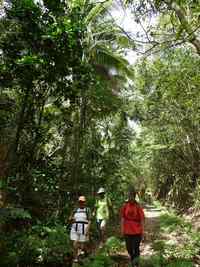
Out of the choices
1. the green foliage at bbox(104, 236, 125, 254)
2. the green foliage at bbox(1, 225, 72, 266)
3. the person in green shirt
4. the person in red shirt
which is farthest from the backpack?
the person in green shirt

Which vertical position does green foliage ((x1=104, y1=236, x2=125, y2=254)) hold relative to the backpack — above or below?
below

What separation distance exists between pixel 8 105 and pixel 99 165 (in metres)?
8.26

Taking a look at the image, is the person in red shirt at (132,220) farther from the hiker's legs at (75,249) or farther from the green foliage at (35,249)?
the green foliage at (35,249)

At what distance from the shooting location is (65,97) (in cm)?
1270

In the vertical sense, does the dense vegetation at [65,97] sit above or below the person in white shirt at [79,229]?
above

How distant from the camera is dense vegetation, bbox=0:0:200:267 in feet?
32.8

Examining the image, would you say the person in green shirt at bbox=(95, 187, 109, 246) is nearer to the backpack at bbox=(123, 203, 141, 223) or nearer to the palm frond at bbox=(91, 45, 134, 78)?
the backpack at bbox=(123, 203, 141, 223)

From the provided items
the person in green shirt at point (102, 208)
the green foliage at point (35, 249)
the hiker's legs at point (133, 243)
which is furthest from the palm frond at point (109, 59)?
the hiker's legs at point (133, 243)

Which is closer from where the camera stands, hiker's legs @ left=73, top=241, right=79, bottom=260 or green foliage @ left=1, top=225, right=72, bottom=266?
green foliage @ left=1, top=225, right=72, bottom=266

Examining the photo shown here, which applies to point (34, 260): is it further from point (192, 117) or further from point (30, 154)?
point (192, 117)

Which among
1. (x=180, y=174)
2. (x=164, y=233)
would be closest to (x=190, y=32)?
(x=164, y=233)

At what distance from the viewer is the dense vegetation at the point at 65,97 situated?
10.0 metres

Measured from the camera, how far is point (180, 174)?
32656mm

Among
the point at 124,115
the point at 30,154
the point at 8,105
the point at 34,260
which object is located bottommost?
the point at 34,260
